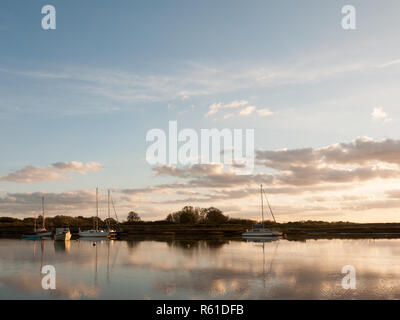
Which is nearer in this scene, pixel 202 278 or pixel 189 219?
pixel 202 278

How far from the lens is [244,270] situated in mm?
36656

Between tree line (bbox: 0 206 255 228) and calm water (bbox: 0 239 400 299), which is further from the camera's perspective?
tree line (bbox: 0 206 255 228)

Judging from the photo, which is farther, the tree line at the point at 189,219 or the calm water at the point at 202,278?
the tree line at the point at 189,219

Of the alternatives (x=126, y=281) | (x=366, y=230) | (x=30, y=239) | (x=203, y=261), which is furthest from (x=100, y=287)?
(x=366, y=230)

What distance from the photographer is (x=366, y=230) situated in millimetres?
109250

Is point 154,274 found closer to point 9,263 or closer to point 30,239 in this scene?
point 9,263

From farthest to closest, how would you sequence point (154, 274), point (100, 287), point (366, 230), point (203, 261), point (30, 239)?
point (366, 230)
point (30, 239)
point (203, 261)
point (154, 274)
point (100, 287)
